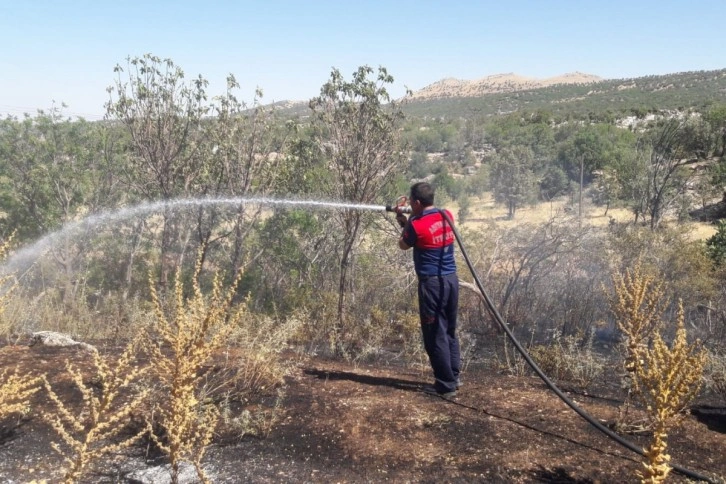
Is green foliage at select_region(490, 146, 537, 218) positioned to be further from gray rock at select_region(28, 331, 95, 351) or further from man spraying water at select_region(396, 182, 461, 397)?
gray rock at select_region(28, 331, 95, 351)

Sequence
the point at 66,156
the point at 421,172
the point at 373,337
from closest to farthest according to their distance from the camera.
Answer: the point at 373,337 → the point at 66,156 → the point at 421,172

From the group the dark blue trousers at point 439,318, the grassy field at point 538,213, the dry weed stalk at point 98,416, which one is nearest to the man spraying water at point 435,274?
the dark blue trousers at point 439,318

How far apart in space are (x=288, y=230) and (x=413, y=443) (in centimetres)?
847

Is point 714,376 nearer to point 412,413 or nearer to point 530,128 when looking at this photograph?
point 412,413

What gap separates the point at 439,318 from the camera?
4410mm

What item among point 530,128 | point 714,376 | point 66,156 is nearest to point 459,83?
point 530,128

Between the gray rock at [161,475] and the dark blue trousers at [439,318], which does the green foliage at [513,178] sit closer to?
the dark blue trousers at [439,318]

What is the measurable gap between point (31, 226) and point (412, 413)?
A: 13.0 meters

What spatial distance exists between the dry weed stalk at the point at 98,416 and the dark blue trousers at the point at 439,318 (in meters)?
2.27

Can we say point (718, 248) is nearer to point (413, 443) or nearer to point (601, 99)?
point (413, 443)

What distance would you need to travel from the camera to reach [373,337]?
727cm

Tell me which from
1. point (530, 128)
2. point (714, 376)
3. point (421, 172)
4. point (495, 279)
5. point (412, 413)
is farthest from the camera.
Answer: point (530, 128)

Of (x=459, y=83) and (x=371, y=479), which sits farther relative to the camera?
(x=459, y=83)

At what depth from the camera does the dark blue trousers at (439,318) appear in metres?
4.38
